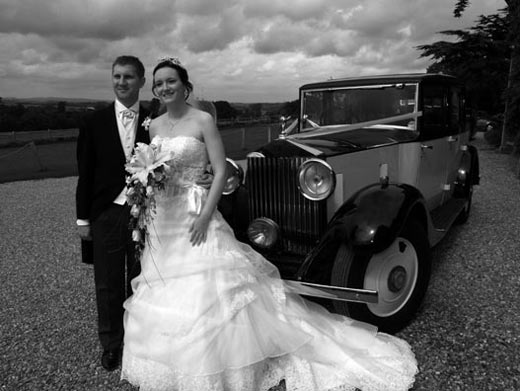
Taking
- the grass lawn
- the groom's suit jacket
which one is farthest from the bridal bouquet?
the grass lawn

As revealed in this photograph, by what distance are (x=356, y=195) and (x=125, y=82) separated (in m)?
1.70

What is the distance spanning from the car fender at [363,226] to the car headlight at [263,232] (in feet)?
1.48

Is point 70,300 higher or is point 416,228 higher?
point 416,228

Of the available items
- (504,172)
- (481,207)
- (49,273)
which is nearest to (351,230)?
(49,273)

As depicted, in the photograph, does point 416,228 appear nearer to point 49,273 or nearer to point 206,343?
point 206,343

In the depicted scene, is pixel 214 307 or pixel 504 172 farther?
pixel 504 172

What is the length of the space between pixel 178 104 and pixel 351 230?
1324mm

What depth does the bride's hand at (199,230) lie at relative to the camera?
238cm

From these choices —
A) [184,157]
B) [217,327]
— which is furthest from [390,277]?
[184,157]


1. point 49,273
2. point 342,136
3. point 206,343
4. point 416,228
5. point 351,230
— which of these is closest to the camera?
point 206,343

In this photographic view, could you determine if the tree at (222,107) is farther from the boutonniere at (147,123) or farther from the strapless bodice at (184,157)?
the strapless bodice at (184,157)

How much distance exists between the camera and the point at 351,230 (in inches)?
107

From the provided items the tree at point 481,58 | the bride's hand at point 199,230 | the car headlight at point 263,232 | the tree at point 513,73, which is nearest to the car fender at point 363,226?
the car headlight at point 263,232

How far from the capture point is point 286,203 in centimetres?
320
